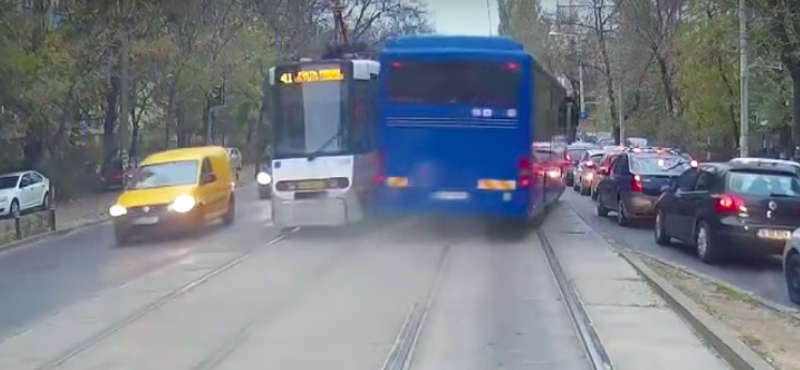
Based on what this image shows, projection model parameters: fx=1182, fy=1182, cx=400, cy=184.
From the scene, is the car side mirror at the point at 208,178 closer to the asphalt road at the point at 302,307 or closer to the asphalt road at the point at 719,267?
the asphalt road at the point at 302,307

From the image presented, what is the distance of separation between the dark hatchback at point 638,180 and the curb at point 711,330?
9.99 m

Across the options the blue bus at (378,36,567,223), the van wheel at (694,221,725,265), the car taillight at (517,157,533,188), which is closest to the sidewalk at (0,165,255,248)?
the blue bus at (378,36,567,223)

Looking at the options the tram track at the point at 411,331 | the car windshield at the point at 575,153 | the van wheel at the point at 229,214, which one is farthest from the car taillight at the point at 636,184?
the car windshield at the point at 575,153

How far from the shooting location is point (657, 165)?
85.1ft

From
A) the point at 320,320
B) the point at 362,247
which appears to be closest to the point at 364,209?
the point at 362,247

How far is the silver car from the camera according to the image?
14.0 m

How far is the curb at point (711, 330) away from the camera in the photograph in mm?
9305

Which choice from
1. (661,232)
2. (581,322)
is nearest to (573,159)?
(661,232)

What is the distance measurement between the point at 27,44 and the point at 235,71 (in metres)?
17.8

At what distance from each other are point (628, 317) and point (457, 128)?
8.43 m

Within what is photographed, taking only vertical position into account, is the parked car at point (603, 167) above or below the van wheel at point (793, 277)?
above

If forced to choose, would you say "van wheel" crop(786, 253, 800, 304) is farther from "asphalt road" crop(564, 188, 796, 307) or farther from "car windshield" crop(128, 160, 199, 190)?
"car windshield" crop(128, 160, 199, 190)

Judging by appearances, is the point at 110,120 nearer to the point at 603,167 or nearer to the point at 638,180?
the point at 603,167

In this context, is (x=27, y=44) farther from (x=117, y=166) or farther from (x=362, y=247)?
(x=362, y=247)
